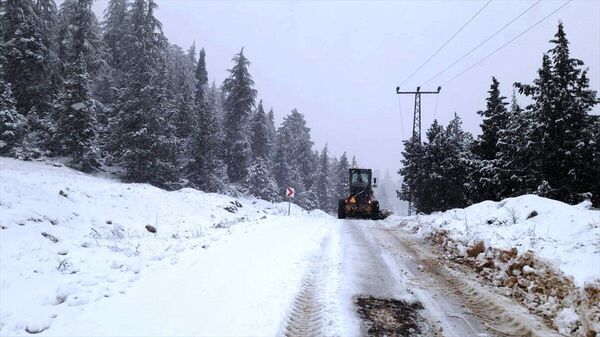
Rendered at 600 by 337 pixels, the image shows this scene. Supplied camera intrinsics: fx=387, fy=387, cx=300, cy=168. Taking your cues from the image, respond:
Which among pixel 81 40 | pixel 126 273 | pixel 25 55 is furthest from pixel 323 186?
pixel 126 273

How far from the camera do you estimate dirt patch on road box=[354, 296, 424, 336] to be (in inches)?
191

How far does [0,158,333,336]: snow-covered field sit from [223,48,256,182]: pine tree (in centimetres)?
2980

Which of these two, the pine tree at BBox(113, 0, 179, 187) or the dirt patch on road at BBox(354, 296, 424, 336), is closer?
the dirt patch on road at BBox(354, 296, 424, 336)

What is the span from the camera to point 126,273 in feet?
21.9

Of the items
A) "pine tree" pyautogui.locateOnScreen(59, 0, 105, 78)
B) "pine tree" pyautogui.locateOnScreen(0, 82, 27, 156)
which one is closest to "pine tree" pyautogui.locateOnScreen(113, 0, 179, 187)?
"pine tree" pyautogui.locateOnScreen(59, 0, 105, 78)

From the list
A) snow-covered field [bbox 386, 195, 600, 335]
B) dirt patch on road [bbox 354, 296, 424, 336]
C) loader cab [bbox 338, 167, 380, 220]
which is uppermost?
loader cab [bbox 338, 167, 380, 220]

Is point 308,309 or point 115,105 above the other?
point 115,105

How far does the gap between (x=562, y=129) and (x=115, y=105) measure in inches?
1246

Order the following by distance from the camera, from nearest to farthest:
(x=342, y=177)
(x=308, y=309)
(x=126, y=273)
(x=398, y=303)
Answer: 1. (x=308, y=309)
2. (x=398, y=303)
3. (x=126, y=273)
4. (x=342, y=177)

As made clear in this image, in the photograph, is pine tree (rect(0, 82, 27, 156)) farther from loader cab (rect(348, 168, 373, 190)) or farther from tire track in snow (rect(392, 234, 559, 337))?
tire track in snow (rect(392, 234, 559, 337))

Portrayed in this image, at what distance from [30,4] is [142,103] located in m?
12.1

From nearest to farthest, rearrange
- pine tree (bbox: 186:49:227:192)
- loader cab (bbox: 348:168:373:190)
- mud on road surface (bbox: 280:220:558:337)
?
mud on road surface (bbox: 280:220:558:337), loader cab (bbox: 348:168:373:190), pine tree (bbox: 186:49:227:192)

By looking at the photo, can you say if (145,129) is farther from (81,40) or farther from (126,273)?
(126,273)

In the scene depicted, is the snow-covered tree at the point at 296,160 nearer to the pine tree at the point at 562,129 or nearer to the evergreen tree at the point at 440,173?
the evergreen tree at the point at 440,173
